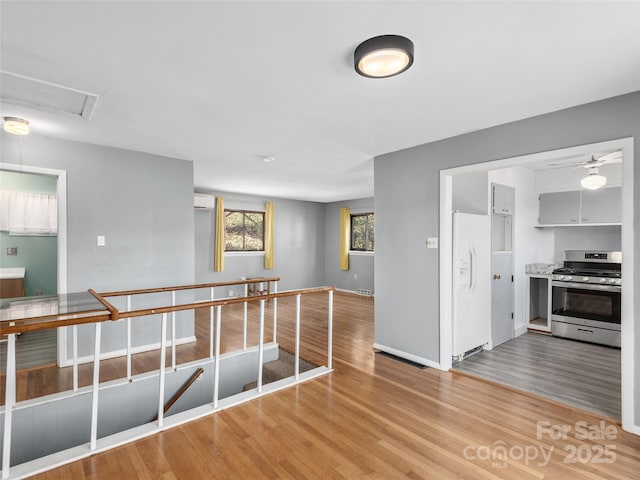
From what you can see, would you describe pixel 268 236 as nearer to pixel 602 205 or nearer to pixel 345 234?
pixel 345 234

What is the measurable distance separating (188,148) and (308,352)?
9.50 ft

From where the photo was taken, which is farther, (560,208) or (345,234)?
(345,234)

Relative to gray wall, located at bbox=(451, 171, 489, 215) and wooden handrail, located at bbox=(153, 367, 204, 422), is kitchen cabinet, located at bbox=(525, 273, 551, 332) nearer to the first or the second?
gray wall, located at bbox=(451, 171, 489, 215)

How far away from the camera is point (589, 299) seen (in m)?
4.41

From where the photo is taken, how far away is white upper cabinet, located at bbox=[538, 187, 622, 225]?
4.50 metres

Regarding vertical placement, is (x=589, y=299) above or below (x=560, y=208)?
below

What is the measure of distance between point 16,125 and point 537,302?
708 cm

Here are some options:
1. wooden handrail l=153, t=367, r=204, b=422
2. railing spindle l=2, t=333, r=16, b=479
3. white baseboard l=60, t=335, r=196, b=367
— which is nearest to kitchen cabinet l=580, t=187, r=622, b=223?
wooden handrail l=153, t=367, r=204, b=422

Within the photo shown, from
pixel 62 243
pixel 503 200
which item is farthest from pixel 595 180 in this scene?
pixel 62 243

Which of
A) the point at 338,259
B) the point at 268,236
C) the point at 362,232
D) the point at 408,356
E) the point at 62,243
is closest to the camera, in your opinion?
the point at 62,243

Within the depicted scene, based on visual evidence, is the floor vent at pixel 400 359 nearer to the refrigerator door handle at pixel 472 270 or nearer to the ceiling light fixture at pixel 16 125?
the refrigerator door handle at pixel 472 270

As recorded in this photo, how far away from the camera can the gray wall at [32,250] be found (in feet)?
17.0

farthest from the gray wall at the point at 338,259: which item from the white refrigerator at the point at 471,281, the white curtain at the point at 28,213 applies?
the white curtain at the point at 28,213

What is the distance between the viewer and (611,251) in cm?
480
